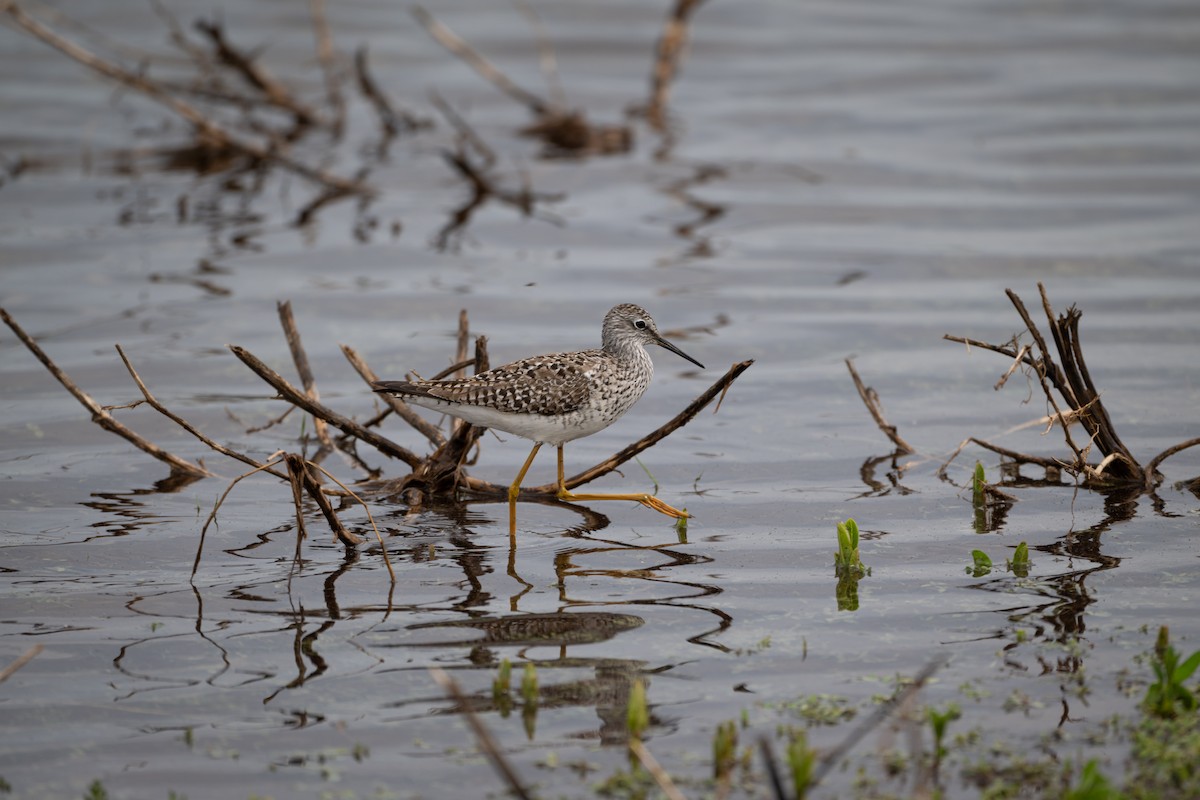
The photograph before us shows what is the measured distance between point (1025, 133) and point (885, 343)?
24.2ft

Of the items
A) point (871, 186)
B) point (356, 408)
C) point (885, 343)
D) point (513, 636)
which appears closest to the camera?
point (513, 636)

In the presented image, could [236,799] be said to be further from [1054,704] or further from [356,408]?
[356,408]

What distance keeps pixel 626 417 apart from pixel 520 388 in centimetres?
256

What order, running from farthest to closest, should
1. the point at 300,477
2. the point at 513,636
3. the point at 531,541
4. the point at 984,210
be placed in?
the point at 984,210
the point at 531,541
the point at 300,477
the point at 513,636

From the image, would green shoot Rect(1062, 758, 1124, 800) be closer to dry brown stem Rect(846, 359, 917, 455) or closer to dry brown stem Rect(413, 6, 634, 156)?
dry brown stem Rect(846, 359, 917, 455)

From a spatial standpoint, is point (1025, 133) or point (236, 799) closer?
point (236, 799)

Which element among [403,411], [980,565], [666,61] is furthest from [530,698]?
[666,61]

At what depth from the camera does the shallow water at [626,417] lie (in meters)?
5.90

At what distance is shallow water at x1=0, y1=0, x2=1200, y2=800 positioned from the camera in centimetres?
590

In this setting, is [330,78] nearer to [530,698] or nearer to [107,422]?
[107,422]

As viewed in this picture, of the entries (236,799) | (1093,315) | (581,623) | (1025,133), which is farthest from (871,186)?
(236,799)

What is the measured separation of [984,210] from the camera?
14984mm

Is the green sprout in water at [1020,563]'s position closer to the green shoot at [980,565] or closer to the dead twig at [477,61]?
the green shoot at [980,565]

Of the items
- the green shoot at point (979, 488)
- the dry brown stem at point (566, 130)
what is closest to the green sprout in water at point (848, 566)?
the green shoot at point (979, 488)
